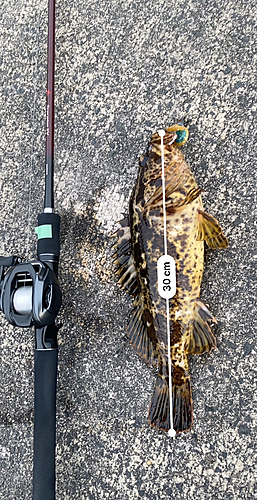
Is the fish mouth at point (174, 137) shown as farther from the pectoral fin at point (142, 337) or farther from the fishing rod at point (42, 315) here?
the pectoral fin at point (142, 337)

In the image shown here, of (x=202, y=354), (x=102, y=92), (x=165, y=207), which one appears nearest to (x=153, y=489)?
(x=202, y=354)

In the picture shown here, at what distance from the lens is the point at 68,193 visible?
80.6 inches

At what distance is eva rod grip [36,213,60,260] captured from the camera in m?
1.74

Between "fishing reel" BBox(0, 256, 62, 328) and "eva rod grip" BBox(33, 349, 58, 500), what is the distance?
0.16 metres

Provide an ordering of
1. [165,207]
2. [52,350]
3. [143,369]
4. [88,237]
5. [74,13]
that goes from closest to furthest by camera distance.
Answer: [165,207] < [52,350] < [143,369] < [88,237] < [74,13]

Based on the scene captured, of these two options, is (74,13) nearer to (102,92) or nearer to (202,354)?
(102,92)

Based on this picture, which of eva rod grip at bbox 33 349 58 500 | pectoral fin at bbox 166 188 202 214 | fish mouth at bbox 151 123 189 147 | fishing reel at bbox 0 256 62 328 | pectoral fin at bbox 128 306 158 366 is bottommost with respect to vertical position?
eva rod grip at bbox 33 349 58 500

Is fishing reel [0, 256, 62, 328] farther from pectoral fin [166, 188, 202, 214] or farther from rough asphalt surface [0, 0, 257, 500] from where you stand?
pectoral fin [166, 188, 202, 214]

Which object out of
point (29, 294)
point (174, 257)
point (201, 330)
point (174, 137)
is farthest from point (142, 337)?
point (174, 137)

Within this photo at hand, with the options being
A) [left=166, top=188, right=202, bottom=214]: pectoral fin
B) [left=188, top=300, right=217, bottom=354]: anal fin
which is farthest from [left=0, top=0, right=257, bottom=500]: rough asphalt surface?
[left=166, top=188, right=202, bottom=214]: pectoral fin

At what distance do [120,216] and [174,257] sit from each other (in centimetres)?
44

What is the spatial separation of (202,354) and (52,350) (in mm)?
594

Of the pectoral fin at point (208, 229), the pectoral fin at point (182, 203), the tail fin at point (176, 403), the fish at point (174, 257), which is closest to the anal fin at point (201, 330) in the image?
the fish at point (174, 257)

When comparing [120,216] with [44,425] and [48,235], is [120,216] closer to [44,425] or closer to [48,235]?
[48,235]
